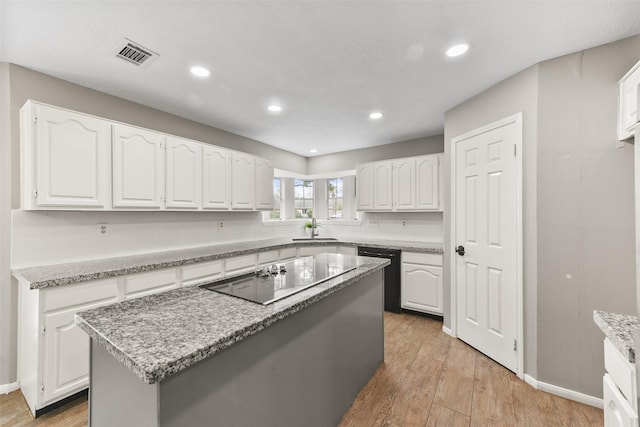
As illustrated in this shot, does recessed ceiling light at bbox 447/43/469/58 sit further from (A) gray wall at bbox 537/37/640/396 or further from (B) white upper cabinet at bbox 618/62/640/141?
(B) white upper cabinet at bbox 618/62/640/141

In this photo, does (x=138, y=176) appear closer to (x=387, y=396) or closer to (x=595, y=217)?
(x=387, y=396)

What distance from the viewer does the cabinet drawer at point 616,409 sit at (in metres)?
0.94

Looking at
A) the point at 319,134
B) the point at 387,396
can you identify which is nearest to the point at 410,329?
the point at 387,396

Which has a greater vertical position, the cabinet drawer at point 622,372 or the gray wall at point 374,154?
the gray wall at point 374,154

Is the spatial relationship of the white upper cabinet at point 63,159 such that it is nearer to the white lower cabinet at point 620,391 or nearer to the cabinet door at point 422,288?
the white lower cabinet at point 620,391

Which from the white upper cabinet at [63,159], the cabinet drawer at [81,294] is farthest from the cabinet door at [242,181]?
the cabinet drawer at [81,294]

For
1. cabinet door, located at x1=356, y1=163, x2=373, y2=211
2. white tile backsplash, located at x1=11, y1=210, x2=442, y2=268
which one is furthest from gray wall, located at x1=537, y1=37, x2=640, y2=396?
cabinet door, located at x1=356, y1=163, x2=373, y2=211

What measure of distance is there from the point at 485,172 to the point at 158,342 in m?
2.78

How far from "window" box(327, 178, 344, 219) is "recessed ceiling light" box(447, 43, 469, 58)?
3199 millimetres

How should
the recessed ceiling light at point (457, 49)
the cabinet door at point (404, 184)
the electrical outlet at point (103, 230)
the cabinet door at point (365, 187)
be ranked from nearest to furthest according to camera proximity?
the recessed ceiling light at point (457, 49)
the electrical outlet at point (103, 230)
the cabinet door at point (404, 184)
the cabinet door at point (365, 187)

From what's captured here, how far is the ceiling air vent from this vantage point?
72.0 inches

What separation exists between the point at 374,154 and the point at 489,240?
252 centimetres

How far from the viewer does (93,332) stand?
91 centimetres

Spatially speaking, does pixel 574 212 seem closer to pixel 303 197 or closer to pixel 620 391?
pixel 620 391
